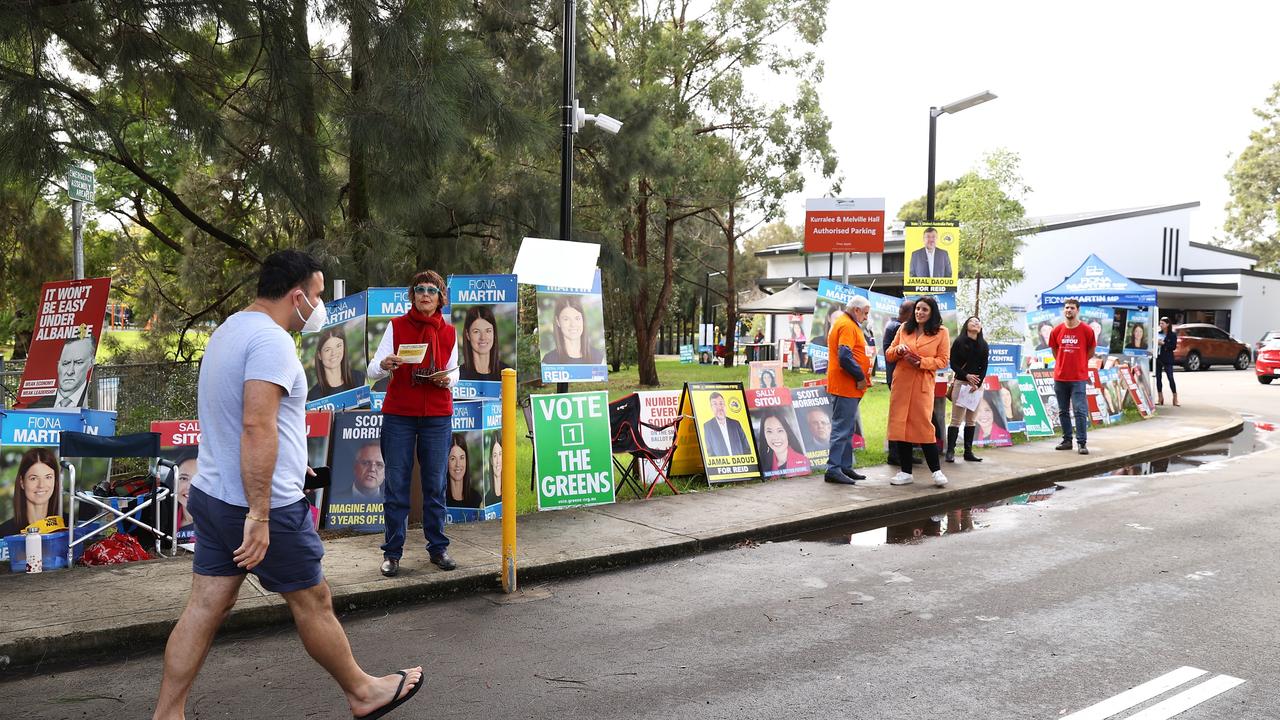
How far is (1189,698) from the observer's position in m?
4.16

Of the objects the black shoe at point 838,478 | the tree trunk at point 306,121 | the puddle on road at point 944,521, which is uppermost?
the tree trunk at point 306,121

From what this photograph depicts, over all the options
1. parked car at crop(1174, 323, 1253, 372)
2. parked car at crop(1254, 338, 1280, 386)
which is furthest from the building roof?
parked car at crop(1254, 338, 1280, 386)

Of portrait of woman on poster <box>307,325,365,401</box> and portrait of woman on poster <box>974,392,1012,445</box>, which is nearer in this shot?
portrait of woman on poster <box>307,325,365,401</box>

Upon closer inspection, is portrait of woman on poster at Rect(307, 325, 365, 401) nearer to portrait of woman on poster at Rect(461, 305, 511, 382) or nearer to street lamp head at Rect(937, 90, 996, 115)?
portrait of woman on poster at Rect(461, 305, 511, 382)

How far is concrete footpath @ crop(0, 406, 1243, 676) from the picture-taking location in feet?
16.3

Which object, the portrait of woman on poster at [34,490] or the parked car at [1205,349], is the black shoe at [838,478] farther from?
the parked car at [1205,349]

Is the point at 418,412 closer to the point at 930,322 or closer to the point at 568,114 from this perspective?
the point at 568,114

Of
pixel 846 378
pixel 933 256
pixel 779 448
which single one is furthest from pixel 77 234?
pixel 933 256

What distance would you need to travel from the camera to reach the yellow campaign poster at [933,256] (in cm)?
1322

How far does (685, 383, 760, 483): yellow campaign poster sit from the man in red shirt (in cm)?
509

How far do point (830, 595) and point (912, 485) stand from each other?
161 inches

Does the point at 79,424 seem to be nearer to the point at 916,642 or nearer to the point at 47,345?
the point at 47,345

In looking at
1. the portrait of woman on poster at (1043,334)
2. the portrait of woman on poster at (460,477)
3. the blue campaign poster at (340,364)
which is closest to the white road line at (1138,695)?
the portrait of woman on poster at (460,477)

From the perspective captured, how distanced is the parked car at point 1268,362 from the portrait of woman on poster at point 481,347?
2885cm
